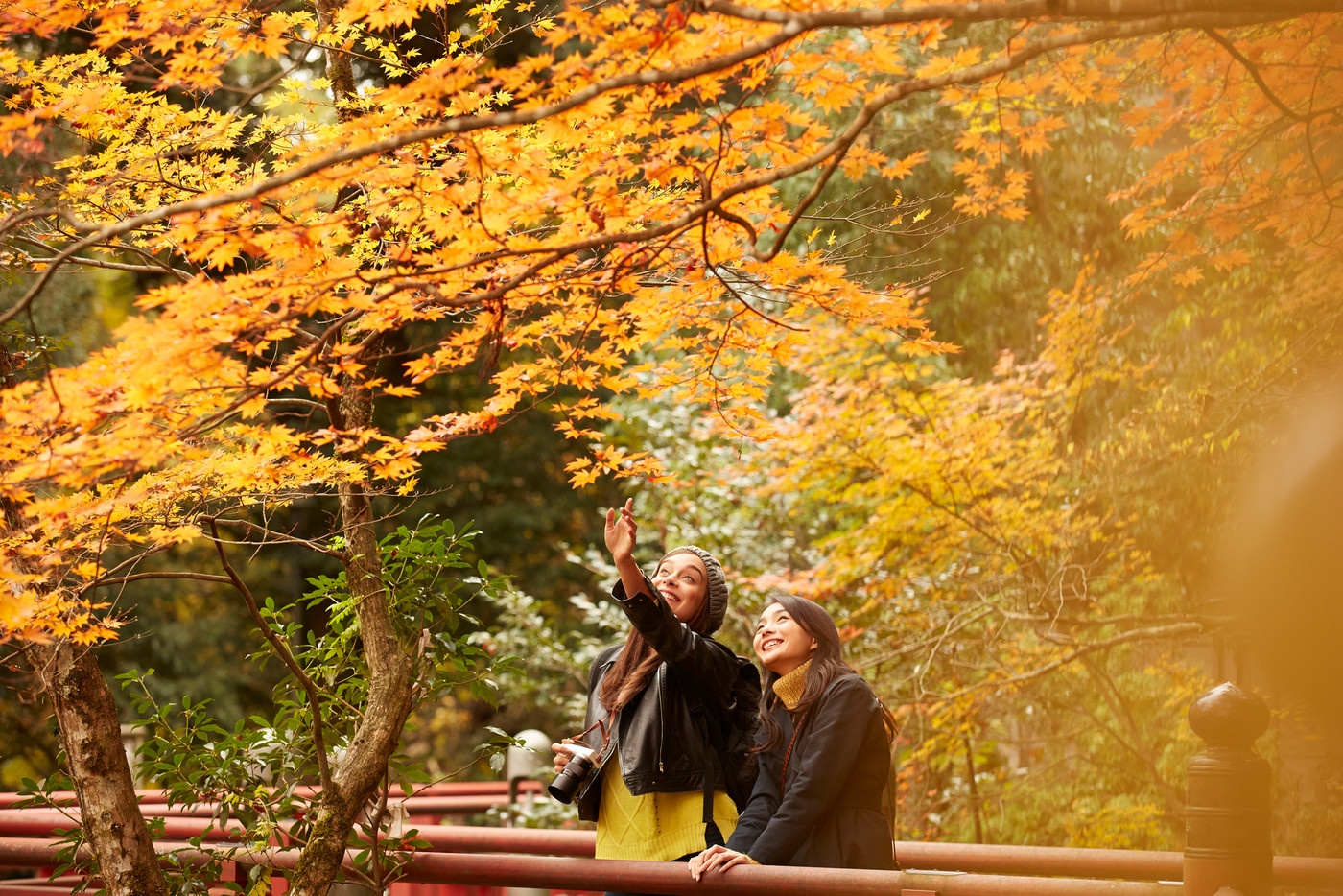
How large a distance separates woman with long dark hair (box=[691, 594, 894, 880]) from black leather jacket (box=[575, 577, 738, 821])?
0.15 m

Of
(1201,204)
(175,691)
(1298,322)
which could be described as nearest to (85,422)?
(1201,204)

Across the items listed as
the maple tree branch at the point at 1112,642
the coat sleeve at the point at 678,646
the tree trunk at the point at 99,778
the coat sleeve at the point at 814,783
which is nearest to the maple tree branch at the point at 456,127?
the coat sleeve at the point at 678,646

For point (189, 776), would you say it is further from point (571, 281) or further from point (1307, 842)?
point (1307, 842)

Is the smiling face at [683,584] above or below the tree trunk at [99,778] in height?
above

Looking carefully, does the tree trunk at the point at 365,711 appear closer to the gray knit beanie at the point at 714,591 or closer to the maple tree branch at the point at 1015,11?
the gray knit beanie at the point at 714,591

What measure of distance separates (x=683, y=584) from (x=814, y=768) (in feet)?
2.18

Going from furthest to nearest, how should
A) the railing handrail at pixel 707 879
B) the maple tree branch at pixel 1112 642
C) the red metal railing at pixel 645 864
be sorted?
the maple tree branch at pixel 1112 642 → the red metal railing at pixel 645 864 → the railing handrail at pixel 707 879

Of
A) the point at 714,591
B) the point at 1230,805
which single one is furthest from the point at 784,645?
the point at 1230,805

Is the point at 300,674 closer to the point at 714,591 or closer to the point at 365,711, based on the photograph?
the point at 365,711

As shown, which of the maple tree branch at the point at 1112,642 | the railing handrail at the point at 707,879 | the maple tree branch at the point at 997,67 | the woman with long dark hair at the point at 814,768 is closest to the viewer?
the maple tree branch at the point at 997,67

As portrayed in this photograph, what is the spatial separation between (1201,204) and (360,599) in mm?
3906

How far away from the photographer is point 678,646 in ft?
9.12

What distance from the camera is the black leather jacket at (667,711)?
9.06 feet

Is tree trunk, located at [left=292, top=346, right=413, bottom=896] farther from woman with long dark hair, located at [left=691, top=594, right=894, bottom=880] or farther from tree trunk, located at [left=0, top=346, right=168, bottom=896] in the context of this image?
woman with long dark hair, located at [left=691, top=594, right=894, bottom=880]
